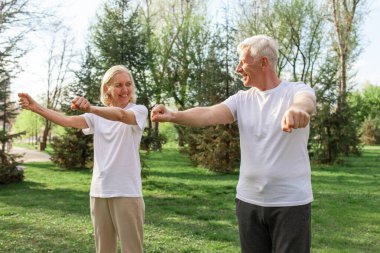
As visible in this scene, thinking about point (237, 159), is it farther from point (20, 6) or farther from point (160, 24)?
point (160, 24)

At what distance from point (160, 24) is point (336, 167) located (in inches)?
860

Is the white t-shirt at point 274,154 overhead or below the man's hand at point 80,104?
below

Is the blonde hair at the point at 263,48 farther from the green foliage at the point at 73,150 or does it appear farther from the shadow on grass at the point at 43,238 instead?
the green foliage at the point at 73,150

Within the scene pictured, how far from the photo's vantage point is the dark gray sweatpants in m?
2.28

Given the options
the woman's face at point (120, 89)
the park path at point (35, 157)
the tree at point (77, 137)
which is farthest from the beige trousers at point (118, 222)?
the park path at point (35, 157)

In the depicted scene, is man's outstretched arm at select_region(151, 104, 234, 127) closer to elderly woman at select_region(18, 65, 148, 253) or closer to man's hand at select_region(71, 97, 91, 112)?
man's hand at select_region(71, 97, 91, 112)

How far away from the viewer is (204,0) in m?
33.8

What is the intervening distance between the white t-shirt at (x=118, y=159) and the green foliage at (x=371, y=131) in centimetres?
3420

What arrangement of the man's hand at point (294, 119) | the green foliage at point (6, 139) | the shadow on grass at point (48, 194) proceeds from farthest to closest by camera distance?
the green foliage at point (6, 139), the shadow on grass at point (48, 194), the man's hand at point (294, 119)

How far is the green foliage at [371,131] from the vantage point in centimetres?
3466

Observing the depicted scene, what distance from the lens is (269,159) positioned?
2289 mm

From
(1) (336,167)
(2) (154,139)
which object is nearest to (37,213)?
(2) (154,139)

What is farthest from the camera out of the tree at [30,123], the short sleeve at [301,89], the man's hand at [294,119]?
the tree at [30,123]

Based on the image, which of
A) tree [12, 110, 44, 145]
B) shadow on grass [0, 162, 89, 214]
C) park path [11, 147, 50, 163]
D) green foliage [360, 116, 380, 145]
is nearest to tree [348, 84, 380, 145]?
green foliage [360, 116, 380, 145]
